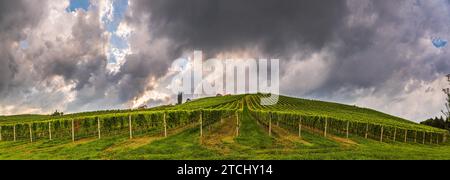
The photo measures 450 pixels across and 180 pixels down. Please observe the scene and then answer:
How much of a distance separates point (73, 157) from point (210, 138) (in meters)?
17.1

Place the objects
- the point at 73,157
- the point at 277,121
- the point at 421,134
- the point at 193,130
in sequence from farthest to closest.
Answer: the point at 421,134, the point at 277,121, the point at 193,130, the point at 73,157

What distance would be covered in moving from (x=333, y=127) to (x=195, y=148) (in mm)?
39872

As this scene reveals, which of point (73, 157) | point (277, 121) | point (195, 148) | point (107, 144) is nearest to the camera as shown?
point (73, 157)

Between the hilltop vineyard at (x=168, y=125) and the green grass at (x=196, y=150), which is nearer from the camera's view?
the green grass at (x=196, y=150)

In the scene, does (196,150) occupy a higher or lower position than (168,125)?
higher

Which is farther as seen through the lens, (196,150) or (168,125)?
(168,125)

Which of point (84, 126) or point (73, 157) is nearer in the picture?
point (73, 157)

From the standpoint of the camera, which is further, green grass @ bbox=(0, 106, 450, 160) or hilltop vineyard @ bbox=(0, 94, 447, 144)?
hilltop vineyard @ bbox=(0, 94, 447, 144)
